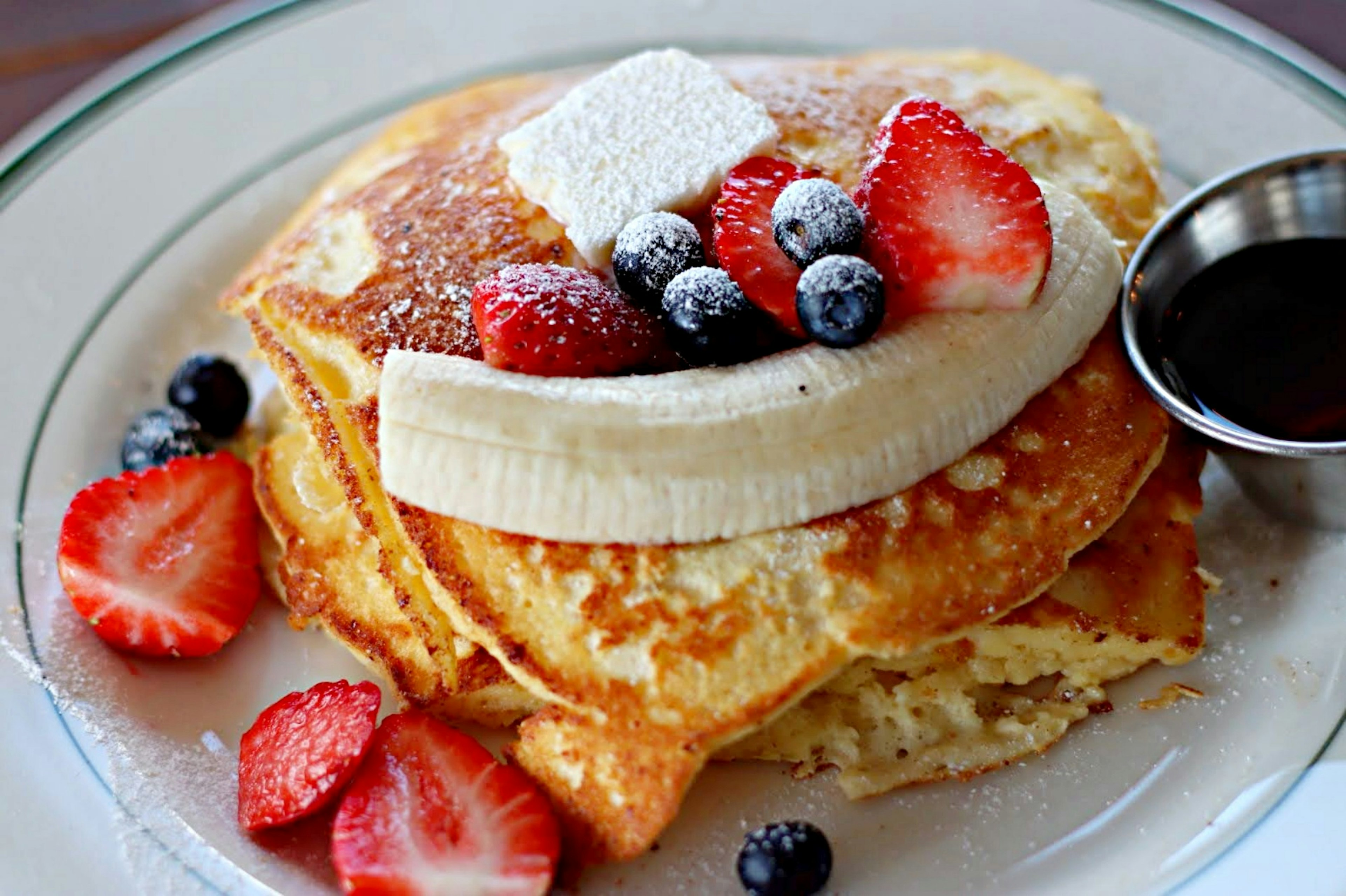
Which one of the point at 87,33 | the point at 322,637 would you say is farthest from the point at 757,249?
the point at 87,33

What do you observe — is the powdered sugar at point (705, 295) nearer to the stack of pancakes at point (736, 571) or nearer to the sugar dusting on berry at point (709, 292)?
the sugar dusting on berry at point (709, 292)

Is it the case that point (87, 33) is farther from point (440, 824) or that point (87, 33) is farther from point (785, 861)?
point (785, 861)

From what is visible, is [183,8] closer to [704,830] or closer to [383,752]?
[383,752]

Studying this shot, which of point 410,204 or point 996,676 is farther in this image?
point 410,204

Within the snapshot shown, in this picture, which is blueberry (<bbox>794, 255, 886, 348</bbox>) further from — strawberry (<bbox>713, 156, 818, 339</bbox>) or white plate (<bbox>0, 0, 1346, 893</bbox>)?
white plate (<bbox>0, 0, 1346, 893</bbox>)

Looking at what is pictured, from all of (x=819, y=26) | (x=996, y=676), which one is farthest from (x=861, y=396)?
(x=819, y=26)

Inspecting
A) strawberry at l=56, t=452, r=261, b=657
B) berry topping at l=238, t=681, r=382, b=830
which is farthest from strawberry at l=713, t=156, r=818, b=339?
strawberry at l=56, t=452, r=261, b=657
